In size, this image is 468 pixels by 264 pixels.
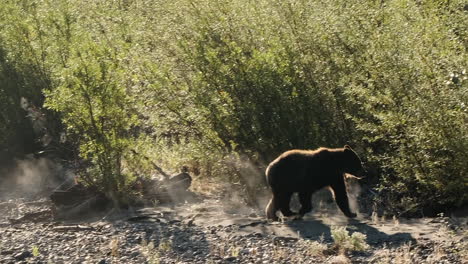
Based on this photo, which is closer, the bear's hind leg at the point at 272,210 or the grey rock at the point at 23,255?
the grey rock at the point at 23,255

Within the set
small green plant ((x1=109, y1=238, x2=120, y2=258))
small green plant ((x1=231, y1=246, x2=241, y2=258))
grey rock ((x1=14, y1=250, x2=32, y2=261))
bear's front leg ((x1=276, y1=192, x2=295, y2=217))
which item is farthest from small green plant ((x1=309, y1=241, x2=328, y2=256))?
grey rock ((x1=14, y1=250, x2=32, y2=261))

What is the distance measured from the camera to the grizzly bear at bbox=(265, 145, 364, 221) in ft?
48.3

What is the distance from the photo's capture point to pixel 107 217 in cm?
1728

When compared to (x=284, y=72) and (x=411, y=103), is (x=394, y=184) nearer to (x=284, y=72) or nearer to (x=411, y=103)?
(x=411, y=103)

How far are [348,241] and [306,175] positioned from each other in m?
2.58

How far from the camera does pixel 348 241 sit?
12.5 m

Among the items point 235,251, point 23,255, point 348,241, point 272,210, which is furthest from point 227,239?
point 23,255

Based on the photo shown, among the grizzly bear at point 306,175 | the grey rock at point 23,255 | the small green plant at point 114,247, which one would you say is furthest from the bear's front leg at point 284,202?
the grey rock at point 23,255

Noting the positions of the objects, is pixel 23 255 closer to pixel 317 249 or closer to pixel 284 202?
pixel 284 202

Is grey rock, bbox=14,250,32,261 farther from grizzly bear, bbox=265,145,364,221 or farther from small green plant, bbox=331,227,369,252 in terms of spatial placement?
small green plant, bbox=331,227,369,252

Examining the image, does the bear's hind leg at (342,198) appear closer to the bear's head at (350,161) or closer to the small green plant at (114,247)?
the bear's head at (350,161)

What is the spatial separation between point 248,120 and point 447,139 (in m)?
4.90

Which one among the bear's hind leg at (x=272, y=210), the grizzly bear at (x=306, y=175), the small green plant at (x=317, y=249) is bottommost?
the small green plant at (x=317, y=249)

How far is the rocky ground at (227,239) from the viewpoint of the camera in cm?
1240
